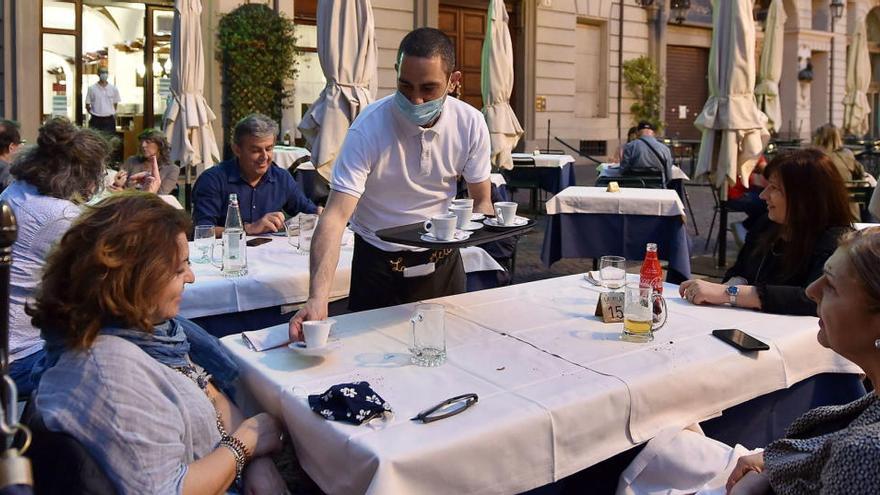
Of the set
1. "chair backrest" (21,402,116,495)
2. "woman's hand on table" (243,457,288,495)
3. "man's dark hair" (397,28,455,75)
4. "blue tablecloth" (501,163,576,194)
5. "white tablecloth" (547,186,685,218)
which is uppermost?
"man's dark hair" (397,28,455,75)

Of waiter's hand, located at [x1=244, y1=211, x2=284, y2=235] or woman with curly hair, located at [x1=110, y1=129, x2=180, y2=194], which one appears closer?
waiter's hand, located at [x1=244, y1=211, x2=284, y2=235]

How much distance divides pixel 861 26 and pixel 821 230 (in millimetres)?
17788

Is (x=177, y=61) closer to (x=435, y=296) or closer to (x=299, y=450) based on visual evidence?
(x=435, y=296)

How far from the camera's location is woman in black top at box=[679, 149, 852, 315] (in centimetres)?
301

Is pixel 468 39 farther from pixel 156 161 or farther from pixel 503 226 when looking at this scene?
pixel 503 226

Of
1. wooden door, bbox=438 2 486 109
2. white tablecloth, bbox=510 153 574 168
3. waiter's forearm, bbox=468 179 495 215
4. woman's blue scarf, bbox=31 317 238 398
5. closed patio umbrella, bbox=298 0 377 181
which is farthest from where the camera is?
wooden door, bbox=438 2 486 109

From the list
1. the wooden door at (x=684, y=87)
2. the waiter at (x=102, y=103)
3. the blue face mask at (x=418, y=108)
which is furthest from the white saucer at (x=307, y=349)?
the wooden door at (x=684, y=87)

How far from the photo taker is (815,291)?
75.1 inches

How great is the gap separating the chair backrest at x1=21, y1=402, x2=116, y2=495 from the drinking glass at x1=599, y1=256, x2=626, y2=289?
198 centimetres

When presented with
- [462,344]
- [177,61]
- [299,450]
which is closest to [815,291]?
[462,344]

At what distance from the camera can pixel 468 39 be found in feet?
60.5

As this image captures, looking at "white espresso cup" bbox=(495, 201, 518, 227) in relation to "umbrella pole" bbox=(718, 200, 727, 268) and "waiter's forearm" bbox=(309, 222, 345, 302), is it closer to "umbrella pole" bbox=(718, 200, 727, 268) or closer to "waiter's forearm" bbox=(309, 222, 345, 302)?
"waiter's forearm" bbox=(309, 222, 345, 302)

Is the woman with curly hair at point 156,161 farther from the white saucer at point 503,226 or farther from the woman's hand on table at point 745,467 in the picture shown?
the woman's hand on table at point 745,467

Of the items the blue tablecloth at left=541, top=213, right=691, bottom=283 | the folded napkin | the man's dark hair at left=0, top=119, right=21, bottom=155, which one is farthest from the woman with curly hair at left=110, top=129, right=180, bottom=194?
the folded napkin
